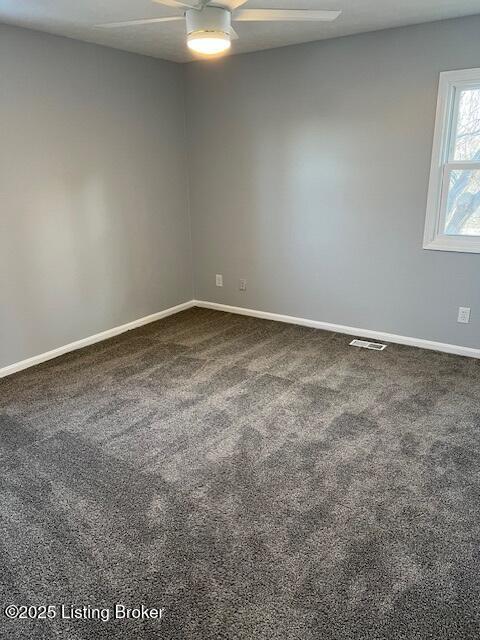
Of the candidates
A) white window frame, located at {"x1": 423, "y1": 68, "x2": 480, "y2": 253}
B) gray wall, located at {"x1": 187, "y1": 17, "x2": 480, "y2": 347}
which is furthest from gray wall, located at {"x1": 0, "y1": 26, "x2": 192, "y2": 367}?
Answer: white window frame, located at {"x1": 423, "y1": 68, "x2": 480, "y2": 253}

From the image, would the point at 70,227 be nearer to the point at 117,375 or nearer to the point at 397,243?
the point at 117,375

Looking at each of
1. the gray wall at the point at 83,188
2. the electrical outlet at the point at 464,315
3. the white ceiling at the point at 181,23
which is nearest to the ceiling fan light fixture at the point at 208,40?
the white ceiling at the point at 181,23

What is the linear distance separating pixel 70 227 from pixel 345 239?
2.31 m

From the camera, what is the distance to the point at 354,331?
426cm

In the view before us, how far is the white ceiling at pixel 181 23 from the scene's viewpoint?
283 centimetres

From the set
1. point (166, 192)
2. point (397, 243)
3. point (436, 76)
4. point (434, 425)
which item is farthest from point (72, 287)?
point (436, 76)

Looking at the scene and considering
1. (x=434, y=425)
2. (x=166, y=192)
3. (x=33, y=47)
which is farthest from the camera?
(x=166, y=192)

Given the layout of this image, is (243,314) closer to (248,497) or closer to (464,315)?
(464,315)

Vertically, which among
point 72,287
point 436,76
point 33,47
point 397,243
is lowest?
point 72,287

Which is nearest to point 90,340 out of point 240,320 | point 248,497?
point 240,320

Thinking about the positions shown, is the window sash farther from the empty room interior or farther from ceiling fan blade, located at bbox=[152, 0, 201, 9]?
ceiling fan blade, located at bbox=[152, 0, 201, 9]

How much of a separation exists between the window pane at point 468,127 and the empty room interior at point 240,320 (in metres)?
0.02

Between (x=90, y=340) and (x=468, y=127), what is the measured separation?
3.46 metres

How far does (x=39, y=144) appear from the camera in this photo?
11.6ft
